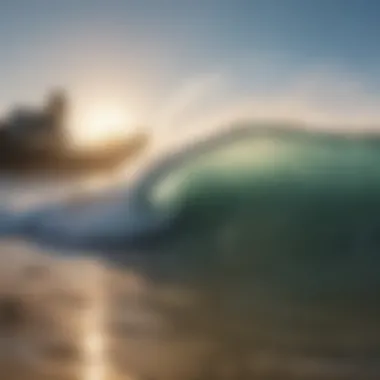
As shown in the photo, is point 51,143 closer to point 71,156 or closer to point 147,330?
point 71,156

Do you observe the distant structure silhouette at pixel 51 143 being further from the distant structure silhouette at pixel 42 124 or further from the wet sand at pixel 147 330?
the wet sand at pixel 147 330

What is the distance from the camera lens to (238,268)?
1.00m

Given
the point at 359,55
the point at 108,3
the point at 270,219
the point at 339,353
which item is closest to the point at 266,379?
the point at 339,353

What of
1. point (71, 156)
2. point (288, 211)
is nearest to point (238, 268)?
point (288, 211)

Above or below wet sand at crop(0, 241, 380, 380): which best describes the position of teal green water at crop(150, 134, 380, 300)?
above

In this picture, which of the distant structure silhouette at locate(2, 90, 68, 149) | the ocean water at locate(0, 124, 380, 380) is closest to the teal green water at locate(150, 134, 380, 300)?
the ocean water at locate(0, 124, 380, 380)

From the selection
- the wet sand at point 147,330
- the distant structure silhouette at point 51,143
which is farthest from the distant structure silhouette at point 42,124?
the wet sand at point 147,330

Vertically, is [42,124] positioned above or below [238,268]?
above

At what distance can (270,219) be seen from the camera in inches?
39.4

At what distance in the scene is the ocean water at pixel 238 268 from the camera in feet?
3.24

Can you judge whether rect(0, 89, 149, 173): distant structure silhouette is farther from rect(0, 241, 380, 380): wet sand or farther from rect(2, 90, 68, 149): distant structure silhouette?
rect(0, 241, 380, 380): wet sand

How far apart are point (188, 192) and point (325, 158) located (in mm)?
192

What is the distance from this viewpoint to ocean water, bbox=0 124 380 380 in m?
0.99

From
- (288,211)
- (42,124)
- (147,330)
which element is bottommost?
(147,330)
